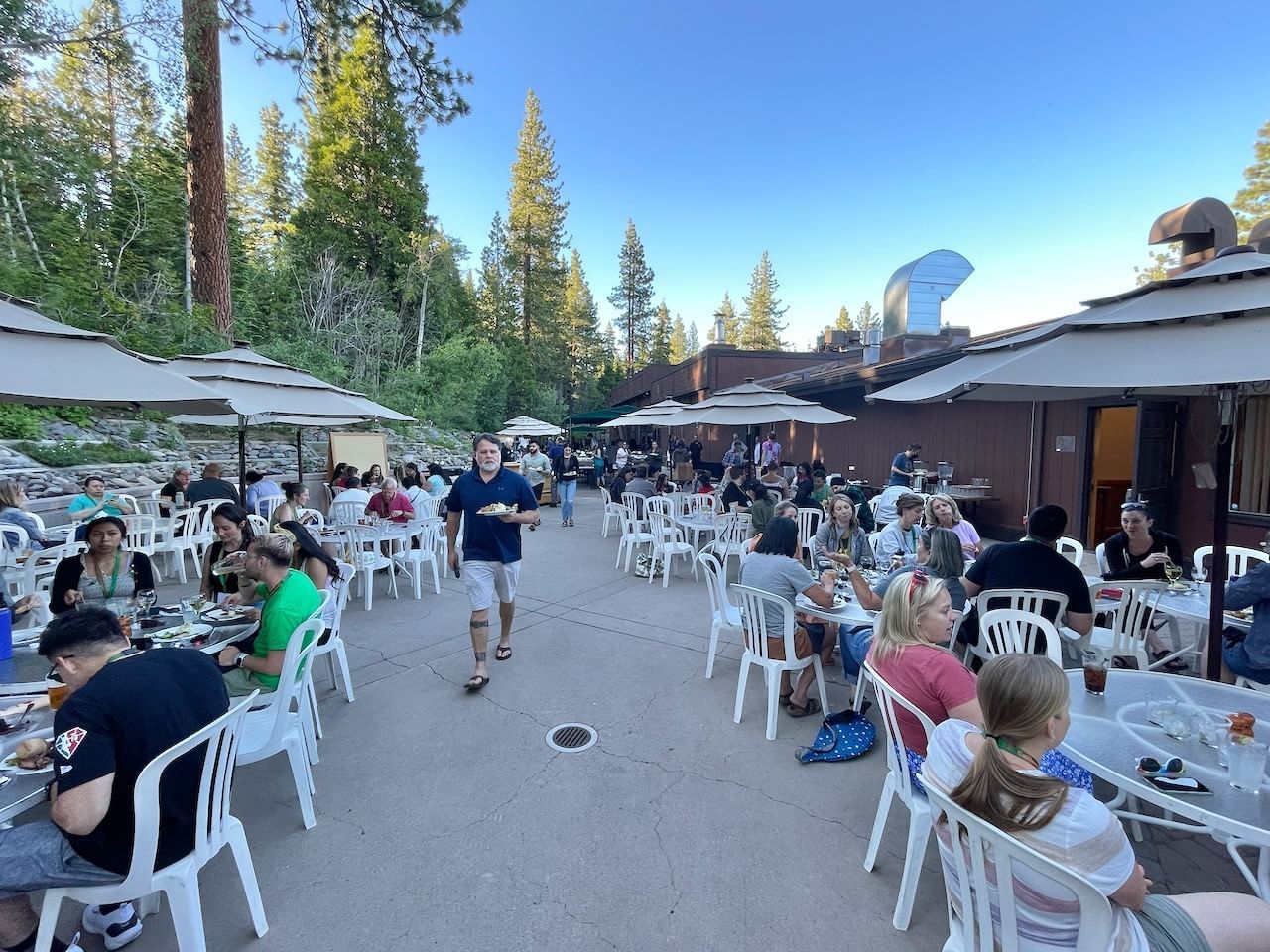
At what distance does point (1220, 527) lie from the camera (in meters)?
2.75

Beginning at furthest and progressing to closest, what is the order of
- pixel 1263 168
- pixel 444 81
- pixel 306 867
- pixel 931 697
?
1. pixel 1263 168
2. pixel 444 81
3. pixel 306 867
4. pixel 931 697

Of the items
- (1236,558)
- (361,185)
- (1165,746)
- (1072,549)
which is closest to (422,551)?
(1165,746)

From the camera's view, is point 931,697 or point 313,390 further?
point 313,390

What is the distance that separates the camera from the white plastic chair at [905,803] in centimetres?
203

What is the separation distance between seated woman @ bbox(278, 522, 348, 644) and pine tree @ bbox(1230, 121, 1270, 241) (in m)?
30.4

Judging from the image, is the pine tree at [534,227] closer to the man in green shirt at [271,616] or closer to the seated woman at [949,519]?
the seated woman at [949,519]

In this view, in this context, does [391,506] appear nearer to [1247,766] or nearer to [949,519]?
[949,519]

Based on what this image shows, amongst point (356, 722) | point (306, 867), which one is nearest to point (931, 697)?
point (306, 867)

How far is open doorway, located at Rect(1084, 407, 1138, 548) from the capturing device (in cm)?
821

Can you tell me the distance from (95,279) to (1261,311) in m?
17.0

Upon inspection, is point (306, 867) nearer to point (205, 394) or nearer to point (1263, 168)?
point (205, 394)

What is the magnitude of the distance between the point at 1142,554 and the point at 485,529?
191 inches

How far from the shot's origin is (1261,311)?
7.22ft

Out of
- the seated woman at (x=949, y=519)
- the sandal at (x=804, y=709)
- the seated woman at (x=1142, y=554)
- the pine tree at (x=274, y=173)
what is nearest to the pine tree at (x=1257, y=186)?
the seated woman at (x=1142, y=554)
